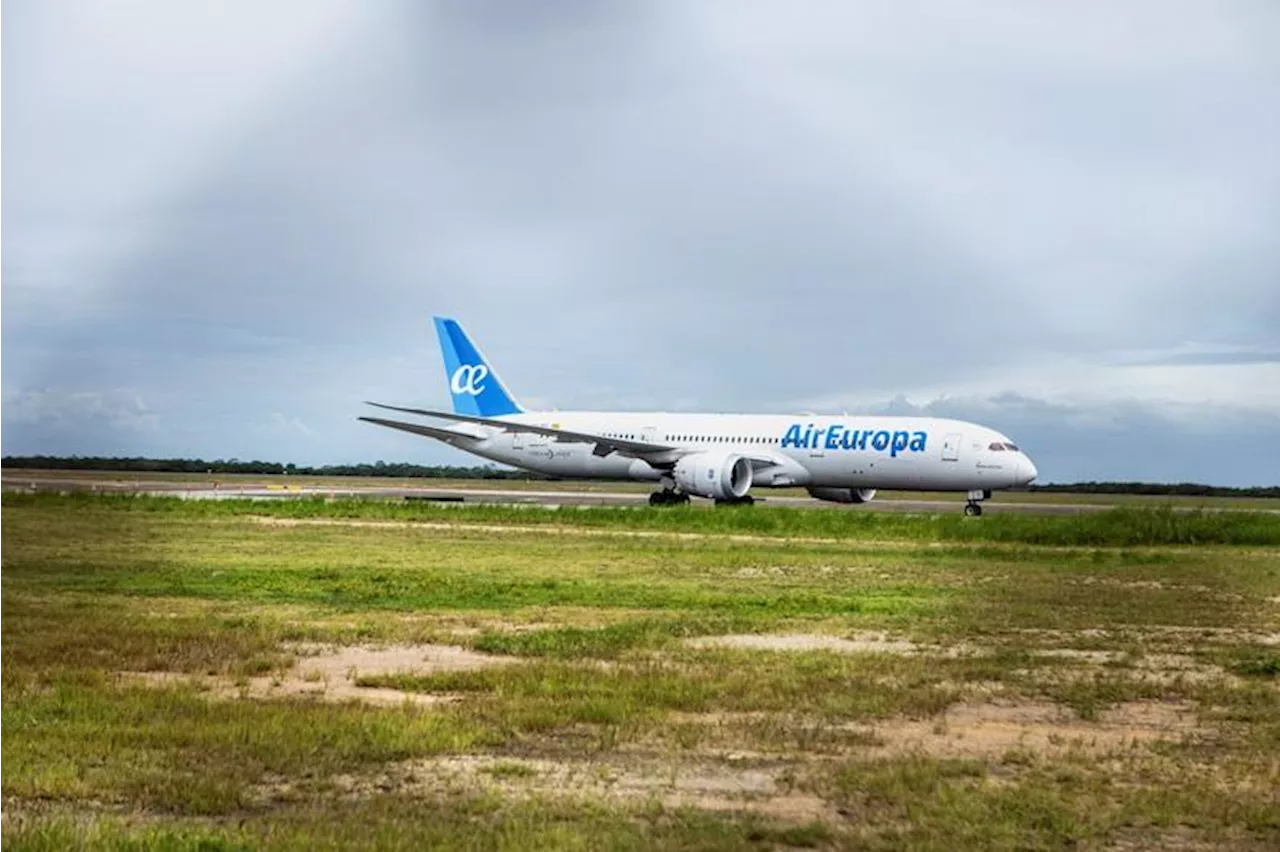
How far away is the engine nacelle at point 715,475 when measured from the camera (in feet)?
162

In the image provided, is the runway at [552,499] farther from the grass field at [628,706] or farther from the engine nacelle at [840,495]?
the grass field at [628,706]

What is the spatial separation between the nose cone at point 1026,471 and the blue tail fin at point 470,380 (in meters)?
23.4

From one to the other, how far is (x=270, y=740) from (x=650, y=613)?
350 inches

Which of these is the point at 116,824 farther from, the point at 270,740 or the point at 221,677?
the point at 221,677

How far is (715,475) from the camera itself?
4944 cm

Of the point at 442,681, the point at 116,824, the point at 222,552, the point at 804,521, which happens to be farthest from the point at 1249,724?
the point at 804,521

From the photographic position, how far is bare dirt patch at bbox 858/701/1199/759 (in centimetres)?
1023

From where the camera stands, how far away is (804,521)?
36.7 m

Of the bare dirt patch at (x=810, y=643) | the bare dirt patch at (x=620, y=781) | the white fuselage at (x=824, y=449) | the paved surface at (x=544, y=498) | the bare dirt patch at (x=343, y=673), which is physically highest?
the white fuselage at (x=824, y=449)

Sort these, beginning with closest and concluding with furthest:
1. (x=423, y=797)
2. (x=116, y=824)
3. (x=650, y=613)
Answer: (x=116, y=824)
(x=423, y=797)
(x=650, y=613)

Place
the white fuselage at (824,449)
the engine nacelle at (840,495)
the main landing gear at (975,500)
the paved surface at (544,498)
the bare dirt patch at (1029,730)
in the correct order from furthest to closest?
the engine nacelle at (840,495)
the paved surface at (544,498)
the white fuselage at (824,449)
the main landing gear at (975,500)
the bare dirt patch at (1029,730)

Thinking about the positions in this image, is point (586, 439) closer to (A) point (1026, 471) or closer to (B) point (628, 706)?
(A) point (1026, 471)

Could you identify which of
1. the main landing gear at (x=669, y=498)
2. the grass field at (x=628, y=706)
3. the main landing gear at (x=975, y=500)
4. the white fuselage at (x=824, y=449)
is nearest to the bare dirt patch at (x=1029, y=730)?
the grass field at (x=628, y=706)

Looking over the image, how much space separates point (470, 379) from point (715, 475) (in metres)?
19.2
